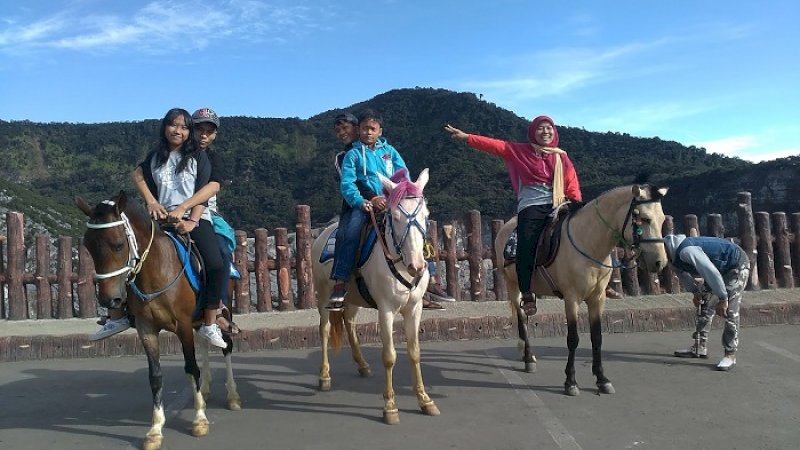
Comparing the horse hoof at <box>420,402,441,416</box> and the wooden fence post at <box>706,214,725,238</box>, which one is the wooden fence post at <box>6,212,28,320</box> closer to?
the horse hoof at <box>420,402,441,416</box>

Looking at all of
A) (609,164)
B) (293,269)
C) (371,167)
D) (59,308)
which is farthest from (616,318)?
(609,164)

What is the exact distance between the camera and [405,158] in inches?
1524

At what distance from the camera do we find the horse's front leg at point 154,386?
14.3 ft

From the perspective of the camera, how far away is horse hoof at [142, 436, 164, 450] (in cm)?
432

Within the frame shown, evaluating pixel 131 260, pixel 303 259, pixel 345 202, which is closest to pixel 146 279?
pixel 131 260

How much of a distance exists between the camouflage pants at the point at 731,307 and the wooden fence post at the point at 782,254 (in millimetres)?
4719

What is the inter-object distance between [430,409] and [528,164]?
2.81 m

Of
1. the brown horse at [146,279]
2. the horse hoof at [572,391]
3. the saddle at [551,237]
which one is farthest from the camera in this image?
the saddle at [551,237]

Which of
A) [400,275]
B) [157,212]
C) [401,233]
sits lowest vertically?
[400,275]

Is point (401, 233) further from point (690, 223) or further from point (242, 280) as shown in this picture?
point (690, 223)

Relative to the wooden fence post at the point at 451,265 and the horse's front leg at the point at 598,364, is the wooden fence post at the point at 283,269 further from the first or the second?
the horse's front leg at the point at 598,364

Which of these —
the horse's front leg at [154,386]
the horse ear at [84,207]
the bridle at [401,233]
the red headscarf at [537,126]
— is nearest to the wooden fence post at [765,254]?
the red headscarf at [537,126]

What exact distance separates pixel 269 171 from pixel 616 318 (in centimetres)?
3412

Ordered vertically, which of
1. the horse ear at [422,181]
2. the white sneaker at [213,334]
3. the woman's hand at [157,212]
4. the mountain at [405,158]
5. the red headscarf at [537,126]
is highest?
the mountain at [405,158]
